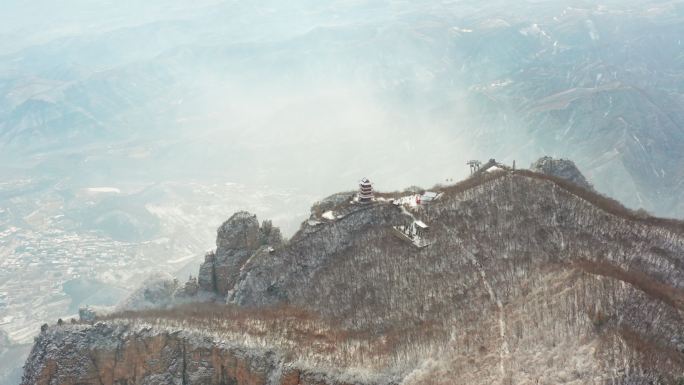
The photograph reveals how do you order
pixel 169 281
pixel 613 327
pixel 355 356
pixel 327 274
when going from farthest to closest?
1. pixel 169 281
2. pixel 327 274
3. pixel 355 356
4. pixel 613 327

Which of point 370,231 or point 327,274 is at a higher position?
point 370,231

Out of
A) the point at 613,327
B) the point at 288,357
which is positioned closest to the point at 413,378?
the point at 288,357

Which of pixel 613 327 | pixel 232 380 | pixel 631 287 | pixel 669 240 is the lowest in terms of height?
pixel 232 380

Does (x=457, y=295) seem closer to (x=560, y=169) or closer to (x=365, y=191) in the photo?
(x=365, y=191)

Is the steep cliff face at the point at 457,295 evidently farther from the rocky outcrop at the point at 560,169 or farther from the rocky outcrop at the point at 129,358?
the rocky outcrop at the point at 560,169

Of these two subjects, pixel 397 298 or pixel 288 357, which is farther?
pixel 397 298

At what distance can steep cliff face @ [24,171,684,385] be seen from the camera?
58.3m

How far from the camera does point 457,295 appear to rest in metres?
74.1

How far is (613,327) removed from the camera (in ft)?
189

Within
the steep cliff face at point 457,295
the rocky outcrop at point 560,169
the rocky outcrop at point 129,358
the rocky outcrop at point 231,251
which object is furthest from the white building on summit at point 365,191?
the rocky outcrop at point 560,169

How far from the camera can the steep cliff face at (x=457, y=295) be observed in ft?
Result: 191

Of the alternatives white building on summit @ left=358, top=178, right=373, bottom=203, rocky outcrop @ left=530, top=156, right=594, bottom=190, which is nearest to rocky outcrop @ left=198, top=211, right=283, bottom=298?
white building on summit @ left=358, top=178, right=373, bottom=203

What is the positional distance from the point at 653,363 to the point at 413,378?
936 inches

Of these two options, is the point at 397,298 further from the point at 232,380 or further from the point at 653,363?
the point at 653,363
